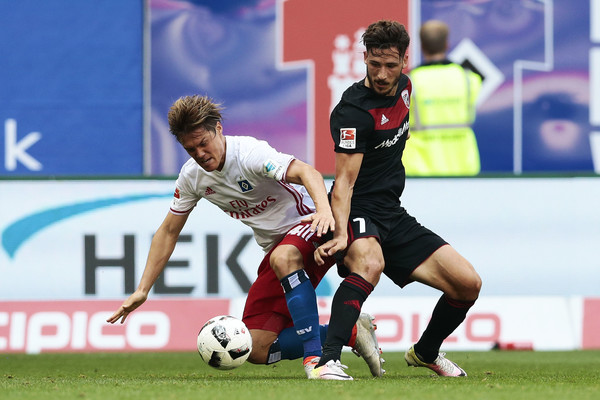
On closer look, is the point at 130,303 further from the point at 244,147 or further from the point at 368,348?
the point at 368,348

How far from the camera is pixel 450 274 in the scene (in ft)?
20.3

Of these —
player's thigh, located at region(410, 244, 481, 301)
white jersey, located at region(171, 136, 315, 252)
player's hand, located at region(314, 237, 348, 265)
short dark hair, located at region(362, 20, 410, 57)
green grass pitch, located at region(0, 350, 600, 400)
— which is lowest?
green grass pitch, located at region(0, 350, 600, 400)

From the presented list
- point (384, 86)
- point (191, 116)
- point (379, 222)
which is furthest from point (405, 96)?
point (191, 116)

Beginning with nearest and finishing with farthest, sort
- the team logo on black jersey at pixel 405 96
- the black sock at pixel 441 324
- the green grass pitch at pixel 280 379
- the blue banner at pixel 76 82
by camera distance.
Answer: the green grass pitch at pixel 280 379
the team logo on black jersey at pixel 405 96
the black sock at pixel 441 324
the blue banner at pixel 76 82

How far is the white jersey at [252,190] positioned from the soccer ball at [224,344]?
706 mm

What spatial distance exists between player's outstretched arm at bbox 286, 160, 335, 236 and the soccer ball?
2.28ft

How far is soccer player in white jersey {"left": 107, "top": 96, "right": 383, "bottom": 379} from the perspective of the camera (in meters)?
6.02

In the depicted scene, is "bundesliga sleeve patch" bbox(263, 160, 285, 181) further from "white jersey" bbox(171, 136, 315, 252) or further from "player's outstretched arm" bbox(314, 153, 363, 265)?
"player's outstretched arm" bbox(314, 153, 363, 265)

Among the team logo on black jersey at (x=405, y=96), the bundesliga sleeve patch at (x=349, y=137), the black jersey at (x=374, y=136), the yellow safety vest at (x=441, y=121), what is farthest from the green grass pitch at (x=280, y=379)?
the yellow safety vest at (x=441, y=121)

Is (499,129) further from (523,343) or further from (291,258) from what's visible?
(291,258)

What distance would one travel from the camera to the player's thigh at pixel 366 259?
19.5 ft

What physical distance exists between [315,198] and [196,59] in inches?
258

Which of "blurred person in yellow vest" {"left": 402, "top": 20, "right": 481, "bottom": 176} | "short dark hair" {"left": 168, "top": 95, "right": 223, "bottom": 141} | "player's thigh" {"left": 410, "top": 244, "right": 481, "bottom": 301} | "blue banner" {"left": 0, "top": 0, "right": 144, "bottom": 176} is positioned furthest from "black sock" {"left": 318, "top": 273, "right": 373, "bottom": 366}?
"blue banner" {"left": 0, "top": 0, "right": 144, "bottom": 176}

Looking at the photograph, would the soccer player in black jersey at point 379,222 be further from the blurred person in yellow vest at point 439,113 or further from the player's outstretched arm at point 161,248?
the blurred person in yellow vest at point 439,113
